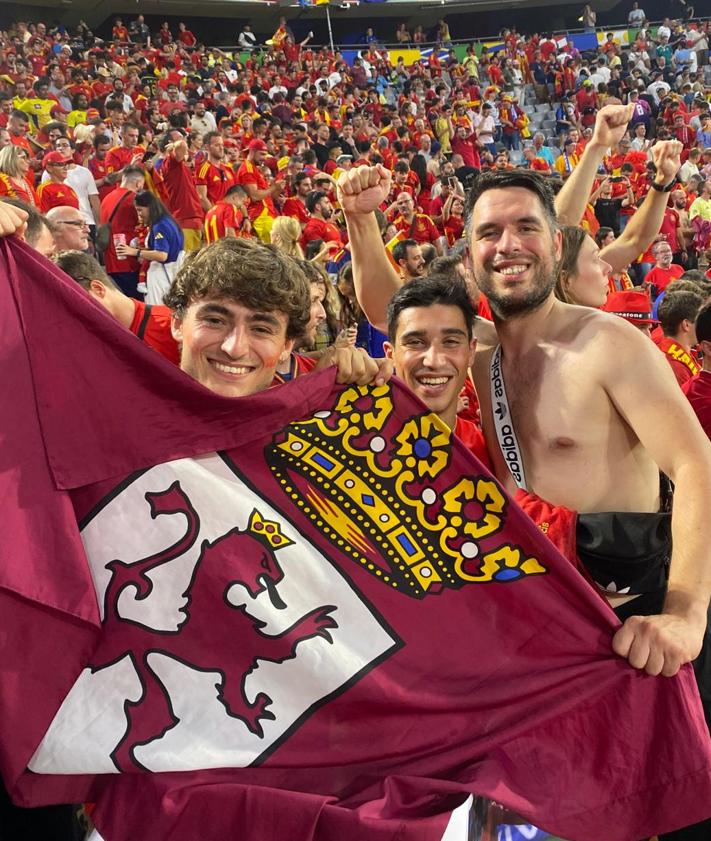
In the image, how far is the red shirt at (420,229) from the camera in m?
11.2

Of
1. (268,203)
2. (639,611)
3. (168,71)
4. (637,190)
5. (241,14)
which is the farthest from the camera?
(241,14)

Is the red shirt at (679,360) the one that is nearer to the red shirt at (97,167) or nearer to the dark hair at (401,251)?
the dark hair at (401,251)

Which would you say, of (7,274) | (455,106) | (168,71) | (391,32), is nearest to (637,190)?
(455,106)

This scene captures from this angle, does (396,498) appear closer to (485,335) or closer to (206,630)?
(206,630)

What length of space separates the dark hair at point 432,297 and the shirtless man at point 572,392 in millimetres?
157

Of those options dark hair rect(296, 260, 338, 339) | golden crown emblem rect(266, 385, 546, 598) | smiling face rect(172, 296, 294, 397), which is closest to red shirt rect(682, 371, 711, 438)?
golden crown emblem rect(266, 385, 546, 598)

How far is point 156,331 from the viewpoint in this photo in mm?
3316

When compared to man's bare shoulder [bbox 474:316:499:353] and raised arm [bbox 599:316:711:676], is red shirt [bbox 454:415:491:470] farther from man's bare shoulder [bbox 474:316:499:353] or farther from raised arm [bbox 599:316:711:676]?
raised arm [bbox 599:316:711:676]

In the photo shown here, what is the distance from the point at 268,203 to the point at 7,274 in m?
9.24

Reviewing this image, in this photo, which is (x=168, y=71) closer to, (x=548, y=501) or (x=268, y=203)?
(x=268, y=203)

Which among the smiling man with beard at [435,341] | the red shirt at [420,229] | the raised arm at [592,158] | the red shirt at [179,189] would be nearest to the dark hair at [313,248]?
the red shirt at [179,189]

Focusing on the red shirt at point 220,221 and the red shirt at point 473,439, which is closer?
the red shirt at point 473,439

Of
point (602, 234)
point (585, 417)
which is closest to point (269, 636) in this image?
point (585, 417)

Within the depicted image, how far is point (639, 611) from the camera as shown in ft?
7.29
